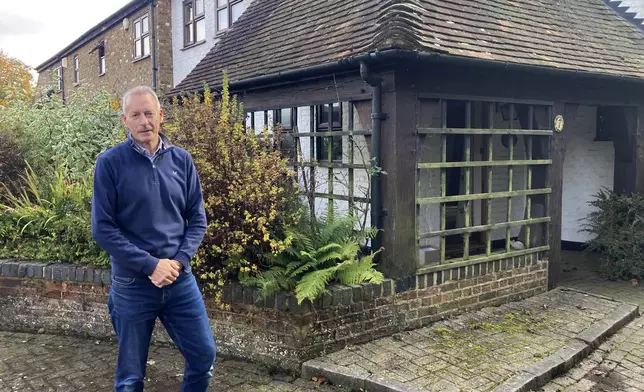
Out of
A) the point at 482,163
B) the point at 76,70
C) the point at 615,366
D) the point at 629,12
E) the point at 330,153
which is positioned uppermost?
the point at 76,70

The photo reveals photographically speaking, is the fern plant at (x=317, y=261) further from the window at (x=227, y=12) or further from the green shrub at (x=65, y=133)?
the window at (x=227, y=12)

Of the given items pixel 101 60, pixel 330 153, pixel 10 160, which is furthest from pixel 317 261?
pixel 101 60

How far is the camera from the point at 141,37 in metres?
17.5

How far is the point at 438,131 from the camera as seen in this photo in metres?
5.64

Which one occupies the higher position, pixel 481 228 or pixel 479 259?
pixel 481 228

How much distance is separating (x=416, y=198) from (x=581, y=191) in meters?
5.72

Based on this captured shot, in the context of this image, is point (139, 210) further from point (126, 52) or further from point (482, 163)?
point (126, 52)

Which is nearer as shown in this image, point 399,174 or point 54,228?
point 399,174

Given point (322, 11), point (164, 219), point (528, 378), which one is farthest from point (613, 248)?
point (164, 219)

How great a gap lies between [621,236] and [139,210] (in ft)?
23.3

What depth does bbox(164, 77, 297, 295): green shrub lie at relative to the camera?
4.74 metres

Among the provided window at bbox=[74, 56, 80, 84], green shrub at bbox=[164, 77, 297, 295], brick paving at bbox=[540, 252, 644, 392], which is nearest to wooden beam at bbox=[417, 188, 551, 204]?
green shrub at bbox=[164, 77, 297, 295]

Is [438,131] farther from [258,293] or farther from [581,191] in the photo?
[581,191]

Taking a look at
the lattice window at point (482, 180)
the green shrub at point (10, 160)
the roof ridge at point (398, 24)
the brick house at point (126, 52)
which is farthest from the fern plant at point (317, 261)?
the brick house at point (126, 52)
